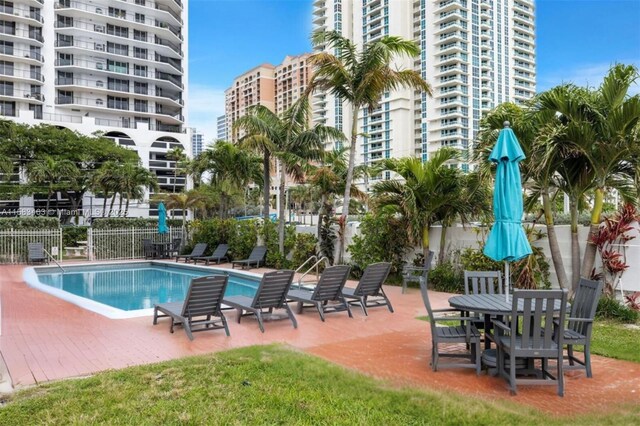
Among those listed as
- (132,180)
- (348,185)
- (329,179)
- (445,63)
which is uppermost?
(445,63)

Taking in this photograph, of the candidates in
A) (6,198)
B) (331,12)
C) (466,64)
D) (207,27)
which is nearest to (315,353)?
(6,198)

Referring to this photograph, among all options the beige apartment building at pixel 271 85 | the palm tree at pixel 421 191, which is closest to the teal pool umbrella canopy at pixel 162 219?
the palm tree at pixel 421 191

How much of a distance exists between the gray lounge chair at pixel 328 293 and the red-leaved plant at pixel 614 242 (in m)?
5.07

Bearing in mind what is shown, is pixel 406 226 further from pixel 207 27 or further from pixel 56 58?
pixel 207 27

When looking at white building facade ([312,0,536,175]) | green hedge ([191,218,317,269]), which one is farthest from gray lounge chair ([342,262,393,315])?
white building facade ([312,0,536,175])

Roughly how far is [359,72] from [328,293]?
7.62m

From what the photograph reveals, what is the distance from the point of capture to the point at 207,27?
79.2m

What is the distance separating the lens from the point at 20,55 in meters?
57.7

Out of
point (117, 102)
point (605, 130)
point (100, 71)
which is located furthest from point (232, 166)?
point (117, 102)

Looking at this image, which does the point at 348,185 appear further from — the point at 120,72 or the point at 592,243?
the point at 120,72

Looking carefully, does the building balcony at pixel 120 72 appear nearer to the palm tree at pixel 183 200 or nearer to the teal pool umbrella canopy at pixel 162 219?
the palm tree at pixel 183 200

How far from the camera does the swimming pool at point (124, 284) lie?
40.5 feet

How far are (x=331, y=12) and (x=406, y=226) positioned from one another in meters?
110

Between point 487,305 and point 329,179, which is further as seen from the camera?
point 329,179
